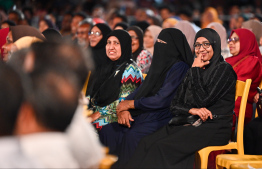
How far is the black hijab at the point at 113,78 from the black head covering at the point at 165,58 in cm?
29

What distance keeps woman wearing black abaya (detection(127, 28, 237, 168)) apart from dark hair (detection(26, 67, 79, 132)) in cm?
161

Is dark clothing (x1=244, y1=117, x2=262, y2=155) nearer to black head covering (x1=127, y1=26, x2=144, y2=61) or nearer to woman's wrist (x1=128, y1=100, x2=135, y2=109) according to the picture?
woman's wrist (x1=128, y1=100, x2=135, y2=109)

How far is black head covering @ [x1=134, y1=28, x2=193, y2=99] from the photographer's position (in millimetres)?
3318

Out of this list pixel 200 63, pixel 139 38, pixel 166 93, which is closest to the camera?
pixel 200 63

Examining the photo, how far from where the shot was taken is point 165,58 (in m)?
3.33

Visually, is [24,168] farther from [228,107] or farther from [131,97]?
[131,97]

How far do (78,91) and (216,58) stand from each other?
6.46 ft

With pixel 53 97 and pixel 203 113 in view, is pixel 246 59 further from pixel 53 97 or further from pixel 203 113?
pixel 53 97

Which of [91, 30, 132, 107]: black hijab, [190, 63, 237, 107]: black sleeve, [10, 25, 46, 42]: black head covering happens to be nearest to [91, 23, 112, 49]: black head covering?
[91, 30, 132, 107]: black hijab

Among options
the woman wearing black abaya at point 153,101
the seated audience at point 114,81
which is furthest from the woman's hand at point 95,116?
the woman wearing black abaya at point 153,101

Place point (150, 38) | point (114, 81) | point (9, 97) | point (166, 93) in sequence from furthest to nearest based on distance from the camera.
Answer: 1. point (150, 38)
2. point (114, 81)
3. point (166, 93)
4. point (9, 97)

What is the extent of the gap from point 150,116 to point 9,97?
210 centimetres

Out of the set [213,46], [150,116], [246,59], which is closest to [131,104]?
[150,116]

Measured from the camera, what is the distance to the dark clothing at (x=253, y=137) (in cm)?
330
